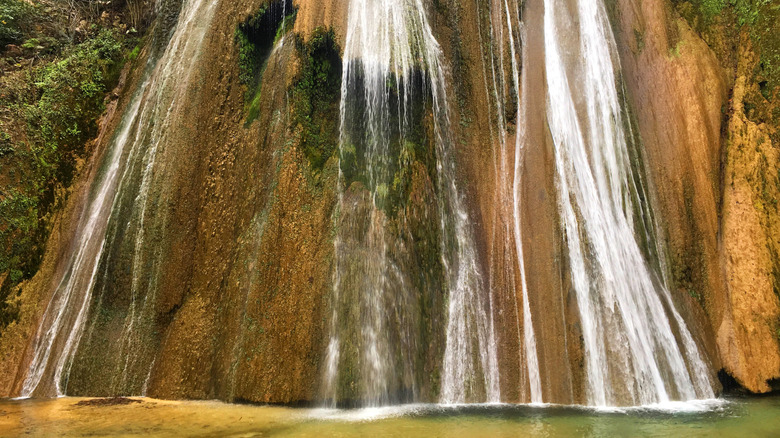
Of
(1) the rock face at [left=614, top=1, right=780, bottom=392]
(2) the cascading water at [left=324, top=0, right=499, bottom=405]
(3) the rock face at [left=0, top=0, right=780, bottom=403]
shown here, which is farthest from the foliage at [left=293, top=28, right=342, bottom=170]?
(1) the rock face at [left=614, top=1, right=780, bottom=392]

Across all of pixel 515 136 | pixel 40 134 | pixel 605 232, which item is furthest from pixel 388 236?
pixel 40 134

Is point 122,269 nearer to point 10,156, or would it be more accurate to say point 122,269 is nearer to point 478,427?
point 10,156

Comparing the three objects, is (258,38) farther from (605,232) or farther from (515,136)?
(605,232)

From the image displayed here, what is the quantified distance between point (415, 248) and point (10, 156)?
7100 mm

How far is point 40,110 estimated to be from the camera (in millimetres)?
8703

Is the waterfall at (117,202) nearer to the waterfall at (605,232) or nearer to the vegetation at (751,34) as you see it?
the waterfall at (605,232)

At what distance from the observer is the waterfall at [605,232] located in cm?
662

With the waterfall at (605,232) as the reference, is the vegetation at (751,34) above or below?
above

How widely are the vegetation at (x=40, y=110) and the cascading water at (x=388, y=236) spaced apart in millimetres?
4985

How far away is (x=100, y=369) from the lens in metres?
6.99

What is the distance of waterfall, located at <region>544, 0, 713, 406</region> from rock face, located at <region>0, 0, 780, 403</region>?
0.22 m

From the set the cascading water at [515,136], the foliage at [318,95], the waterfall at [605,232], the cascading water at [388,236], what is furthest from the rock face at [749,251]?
the foliage at [318,95]

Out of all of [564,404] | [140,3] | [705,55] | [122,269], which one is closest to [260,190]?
[122,269]

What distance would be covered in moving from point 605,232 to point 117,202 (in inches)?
306
